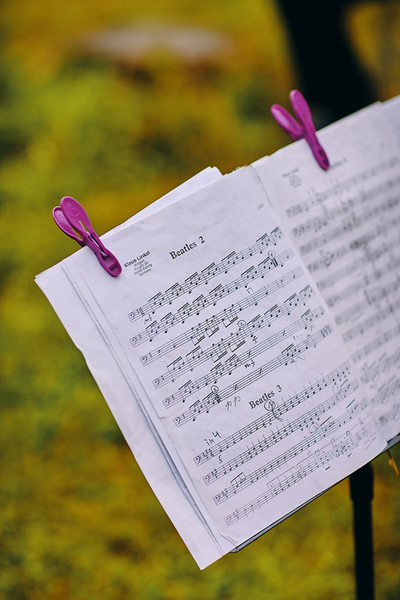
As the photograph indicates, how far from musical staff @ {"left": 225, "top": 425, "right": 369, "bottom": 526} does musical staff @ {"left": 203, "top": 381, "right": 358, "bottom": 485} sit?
0.05 meters

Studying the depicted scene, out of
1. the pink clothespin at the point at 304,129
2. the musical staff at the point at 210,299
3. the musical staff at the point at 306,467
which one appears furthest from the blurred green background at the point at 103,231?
the pink clothespin at the point at 304,129

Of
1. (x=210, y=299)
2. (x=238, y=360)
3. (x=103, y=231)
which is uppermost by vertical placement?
(x=103, y=231)

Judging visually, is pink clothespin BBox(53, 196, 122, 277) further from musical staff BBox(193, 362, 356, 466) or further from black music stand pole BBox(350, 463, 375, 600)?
black music stand pole BBox(350, 463, 375, 600)

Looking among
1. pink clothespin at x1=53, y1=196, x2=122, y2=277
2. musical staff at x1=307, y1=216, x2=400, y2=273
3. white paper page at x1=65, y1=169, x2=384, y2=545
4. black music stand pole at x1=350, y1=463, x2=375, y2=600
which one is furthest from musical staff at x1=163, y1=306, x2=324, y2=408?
black music stand pole at x1=350, y1=463, x2=375, y2=600

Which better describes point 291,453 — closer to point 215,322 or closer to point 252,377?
point 252,377

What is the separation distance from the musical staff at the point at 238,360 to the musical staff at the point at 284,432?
13 centimetres

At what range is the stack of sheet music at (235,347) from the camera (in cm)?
99

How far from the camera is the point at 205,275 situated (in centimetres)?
103

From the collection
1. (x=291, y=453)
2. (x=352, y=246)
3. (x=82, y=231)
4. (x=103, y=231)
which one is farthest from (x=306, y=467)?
(x=103, y=231)

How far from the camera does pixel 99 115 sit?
13.0 ft

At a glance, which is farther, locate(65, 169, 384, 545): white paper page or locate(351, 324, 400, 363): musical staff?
locate(351, 324, 400, 363): musical staff

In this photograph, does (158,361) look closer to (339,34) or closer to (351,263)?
(351,263)

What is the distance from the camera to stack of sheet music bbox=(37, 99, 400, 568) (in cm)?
99

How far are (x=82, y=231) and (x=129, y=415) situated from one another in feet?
0.99
